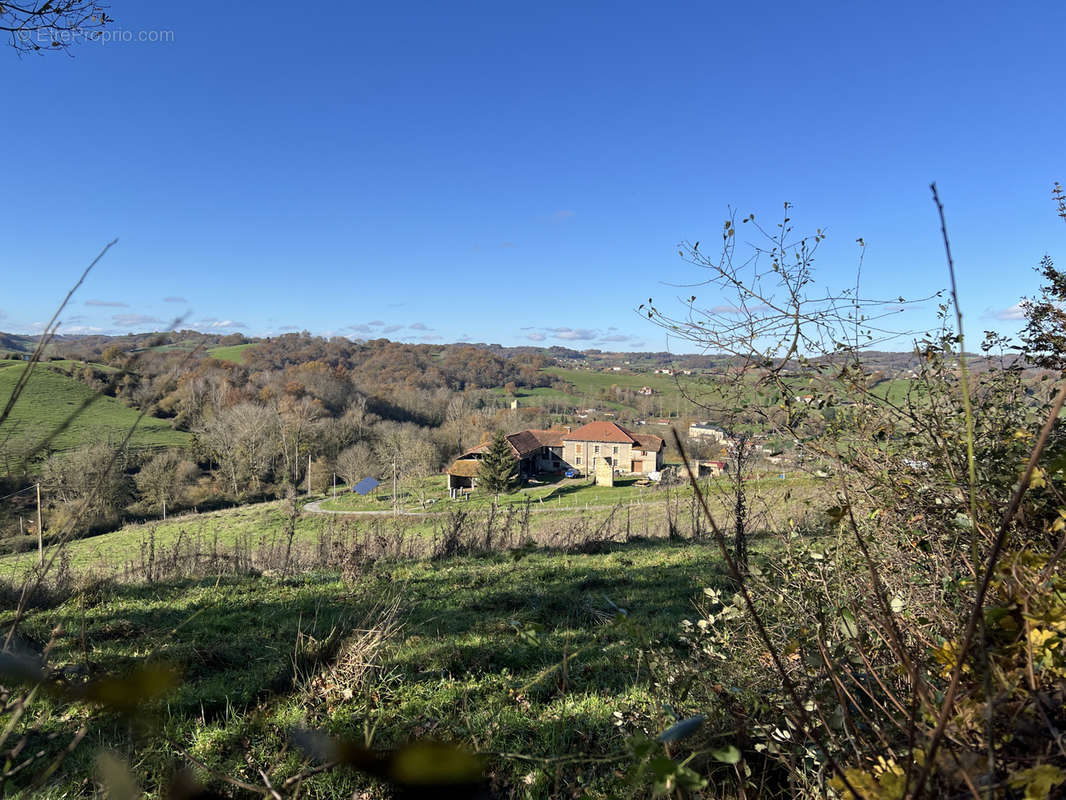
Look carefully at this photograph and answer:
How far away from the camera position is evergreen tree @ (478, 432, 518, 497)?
3922cm

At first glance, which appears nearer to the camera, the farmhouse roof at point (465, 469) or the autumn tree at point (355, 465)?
the autumn tree at point (355, 465)

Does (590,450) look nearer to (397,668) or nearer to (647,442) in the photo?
(647,442)

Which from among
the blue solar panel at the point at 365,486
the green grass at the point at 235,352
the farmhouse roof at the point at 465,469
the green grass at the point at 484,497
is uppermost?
the green grass at the point at 235,352

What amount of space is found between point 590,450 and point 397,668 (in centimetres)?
5023

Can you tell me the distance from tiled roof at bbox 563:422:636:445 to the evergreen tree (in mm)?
13425

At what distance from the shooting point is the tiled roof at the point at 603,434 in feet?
172

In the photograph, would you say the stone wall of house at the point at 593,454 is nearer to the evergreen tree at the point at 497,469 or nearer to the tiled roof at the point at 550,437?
the tiled roof at the point at 550,437

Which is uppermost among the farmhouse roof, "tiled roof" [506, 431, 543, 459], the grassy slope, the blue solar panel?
the grassy slope

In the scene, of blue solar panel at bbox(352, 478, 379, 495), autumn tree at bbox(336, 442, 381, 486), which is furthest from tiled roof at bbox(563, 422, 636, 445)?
blue solar panel at bbox(352, 478, 379, 495)

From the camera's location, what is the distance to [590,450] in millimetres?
53531

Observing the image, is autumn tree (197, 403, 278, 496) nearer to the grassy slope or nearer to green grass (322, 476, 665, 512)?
green grass (322, 476, 665, 512)

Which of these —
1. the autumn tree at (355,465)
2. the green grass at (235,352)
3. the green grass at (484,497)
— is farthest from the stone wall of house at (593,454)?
the green grass at (235,352)

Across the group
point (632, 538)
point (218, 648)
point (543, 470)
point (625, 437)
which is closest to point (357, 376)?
point (543, 470)

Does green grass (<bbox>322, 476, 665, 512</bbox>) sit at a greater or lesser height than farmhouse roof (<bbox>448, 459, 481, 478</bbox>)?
lesser
